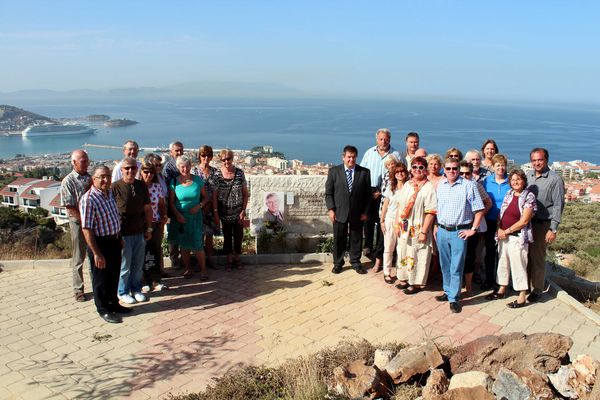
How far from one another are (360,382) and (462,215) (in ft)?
8.34

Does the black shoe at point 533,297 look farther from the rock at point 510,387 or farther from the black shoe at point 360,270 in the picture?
the rock at point 510,387

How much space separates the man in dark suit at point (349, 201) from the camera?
255 inches

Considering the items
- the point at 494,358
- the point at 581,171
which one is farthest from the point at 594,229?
the point at 581,171

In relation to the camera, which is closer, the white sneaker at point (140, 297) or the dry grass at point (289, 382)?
the dry grass at point (289, 382)

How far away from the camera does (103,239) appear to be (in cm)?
505

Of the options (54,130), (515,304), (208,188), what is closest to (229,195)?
(208,188)

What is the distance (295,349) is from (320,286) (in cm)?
173

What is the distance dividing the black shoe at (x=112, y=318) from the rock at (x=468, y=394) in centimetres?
353

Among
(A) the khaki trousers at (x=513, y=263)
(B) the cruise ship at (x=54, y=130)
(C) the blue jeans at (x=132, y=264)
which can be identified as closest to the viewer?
(C) the blue jeans at (x=132, y=264)

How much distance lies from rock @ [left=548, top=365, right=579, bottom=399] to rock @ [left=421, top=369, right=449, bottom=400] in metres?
0.82

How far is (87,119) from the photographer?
4776 inches

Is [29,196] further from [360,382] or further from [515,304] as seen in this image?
[360,382]

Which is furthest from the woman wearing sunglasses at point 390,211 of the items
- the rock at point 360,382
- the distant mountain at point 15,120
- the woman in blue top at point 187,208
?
the distant mountain at point 15,120

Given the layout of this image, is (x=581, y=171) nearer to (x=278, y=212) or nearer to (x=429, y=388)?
(x=278, y=212)
